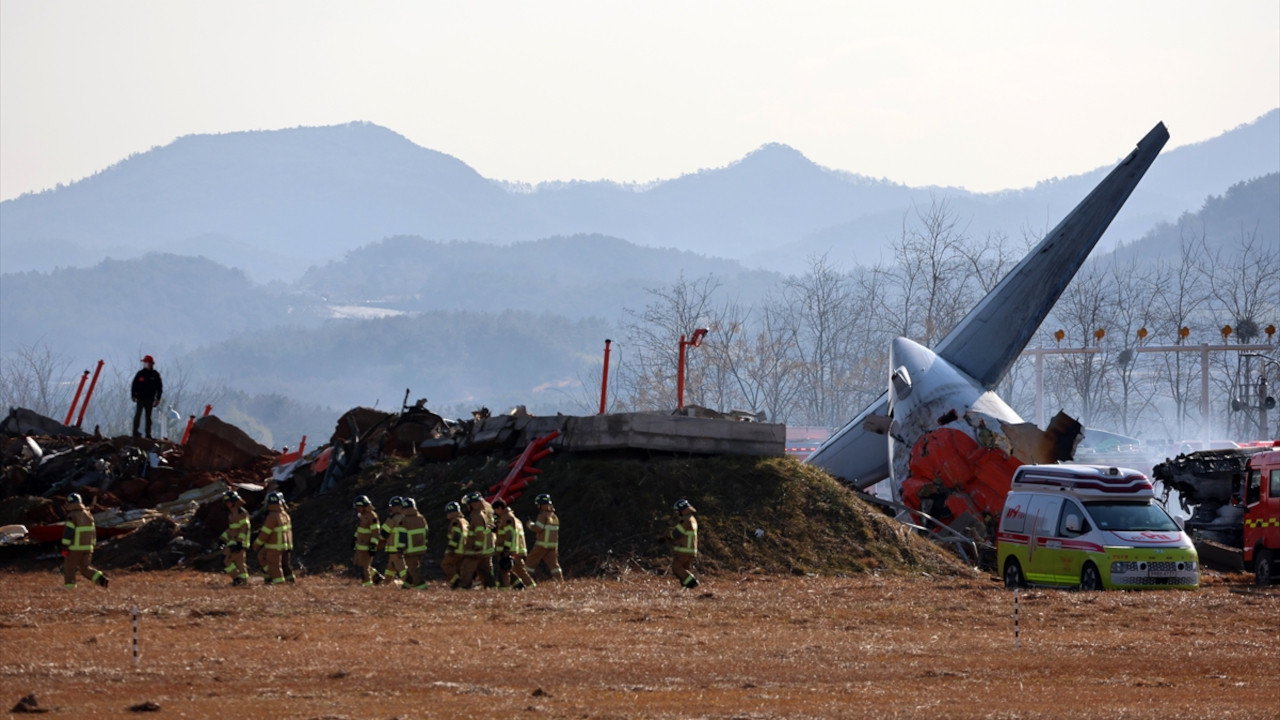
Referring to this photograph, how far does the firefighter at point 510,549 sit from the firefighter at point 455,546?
570 millimetres

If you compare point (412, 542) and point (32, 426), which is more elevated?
point (32, 426)

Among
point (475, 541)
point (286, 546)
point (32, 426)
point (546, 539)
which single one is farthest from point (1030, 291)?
point (32, 426)

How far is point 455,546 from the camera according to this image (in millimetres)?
22984

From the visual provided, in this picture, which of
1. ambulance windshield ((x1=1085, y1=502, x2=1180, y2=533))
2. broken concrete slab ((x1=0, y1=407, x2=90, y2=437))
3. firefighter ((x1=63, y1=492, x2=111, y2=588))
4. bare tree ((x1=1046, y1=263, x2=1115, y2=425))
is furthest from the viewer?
bare tree ((x1=1046, y1=263, x2=1115, y2=425))

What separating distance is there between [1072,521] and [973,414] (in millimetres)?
8893

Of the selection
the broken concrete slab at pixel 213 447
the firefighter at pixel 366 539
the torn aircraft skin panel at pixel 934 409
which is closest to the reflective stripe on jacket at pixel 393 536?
the firefighter at pixel 366 539

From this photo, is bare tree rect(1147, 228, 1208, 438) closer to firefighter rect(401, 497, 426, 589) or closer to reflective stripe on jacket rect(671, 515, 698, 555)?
reflective stripe on jacket rect(671, 515, 698, 555)

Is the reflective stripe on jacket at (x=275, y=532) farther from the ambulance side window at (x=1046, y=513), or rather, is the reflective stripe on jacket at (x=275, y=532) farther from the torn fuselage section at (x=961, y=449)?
the torn fuselage section at (x=961, y=449)

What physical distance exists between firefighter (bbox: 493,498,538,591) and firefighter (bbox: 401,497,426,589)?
1233 millimetres

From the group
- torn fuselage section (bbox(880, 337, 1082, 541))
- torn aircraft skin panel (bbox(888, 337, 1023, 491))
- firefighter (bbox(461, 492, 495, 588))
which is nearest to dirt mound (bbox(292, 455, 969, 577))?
firefighter (bbox(461, 492, 495, 588))

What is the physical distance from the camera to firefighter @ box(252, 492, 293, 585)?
23531mm

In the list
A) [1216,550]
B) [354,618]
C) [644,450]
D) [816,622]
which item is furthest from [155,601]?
[1216,550]

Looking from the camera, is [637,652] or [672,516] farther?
[672,516]

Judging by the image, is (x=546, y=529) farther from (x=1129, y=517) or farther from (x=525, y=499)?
(x=1129, y=517)
